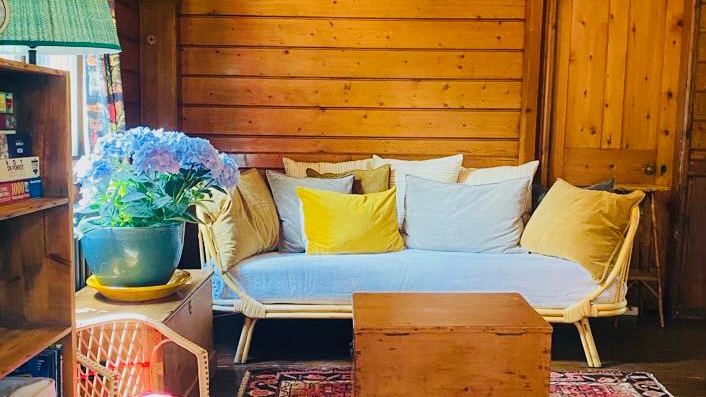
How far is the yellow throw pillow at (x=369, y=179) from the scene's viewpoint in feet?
12.2

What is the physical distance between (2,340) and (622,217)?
8.22 ft

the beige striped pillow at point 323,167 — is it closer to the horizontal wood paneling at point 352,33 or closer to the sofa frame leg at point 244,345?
the horizontal wood paneling at point 352,33

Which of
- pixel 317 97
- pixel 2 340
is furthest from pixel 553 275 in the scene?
pixel 2 340

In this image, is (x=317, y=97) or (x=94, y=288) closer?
(x=94, y=288)

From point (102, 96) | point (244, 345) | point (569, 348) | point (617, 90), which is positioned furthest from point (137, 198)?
point (617, 90)

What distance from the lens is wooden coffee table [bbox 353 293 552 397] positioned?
2.29m

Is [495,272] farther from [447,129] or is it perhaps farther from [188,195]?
[188,195]

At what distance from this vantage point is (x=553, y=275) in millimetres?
3139

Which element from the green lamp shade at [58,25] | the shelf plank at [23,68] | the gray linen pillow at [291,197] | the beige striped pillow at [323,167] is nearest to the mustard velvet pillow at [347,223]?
the gray linen pillow at [291,197]

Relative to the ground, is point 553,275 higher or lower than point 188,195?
lower

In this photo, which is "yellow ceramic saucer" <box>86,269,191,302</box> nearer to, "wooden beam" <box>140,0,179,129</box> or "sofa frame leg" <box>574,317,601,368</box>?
"wooden beam" <box>140,0,179,129</box>

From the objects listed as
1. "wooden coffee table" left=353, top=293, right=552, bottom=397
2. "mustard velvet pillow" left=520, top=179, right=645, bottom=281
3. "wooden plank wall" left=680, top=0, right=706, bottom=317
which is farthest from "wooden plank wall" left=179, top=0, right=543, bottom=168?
"wooden coffee table" left=353, top=293, right=552, bottom=397

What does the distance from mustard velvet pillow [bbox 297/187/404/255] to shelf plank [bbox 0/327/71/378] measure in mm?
1695

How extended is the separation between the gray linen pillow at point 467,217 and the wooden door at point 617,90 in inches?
22.4
